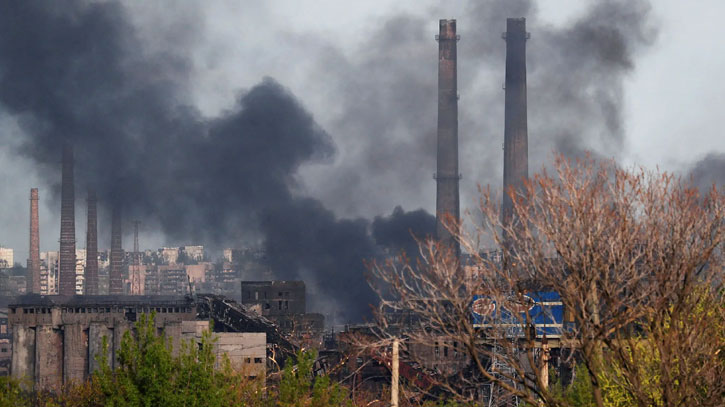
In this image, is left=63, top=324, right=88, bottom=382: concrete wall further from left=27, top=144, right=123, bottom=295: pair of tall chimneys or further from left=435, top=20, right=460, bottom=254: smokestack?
left=435, top=20, right=460, bottom=254: smokestack

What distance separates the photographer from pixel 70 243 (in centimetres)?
13000

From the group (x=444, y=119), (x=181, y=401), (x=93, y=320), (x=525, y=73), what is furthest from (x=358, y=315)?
(x=181, y=401)

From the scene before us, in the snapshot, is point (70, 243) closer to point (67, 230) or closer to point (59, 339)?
point (67, 230)

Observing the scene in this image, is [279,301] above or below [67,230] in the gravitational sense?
below

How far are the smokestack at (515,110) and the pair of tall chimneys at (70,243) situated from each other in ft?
172

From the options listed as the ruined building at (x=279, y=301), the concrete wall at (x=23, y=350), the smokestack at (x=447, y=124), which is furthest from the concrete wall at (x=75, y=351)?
the smokestack at (x=447, y=124)

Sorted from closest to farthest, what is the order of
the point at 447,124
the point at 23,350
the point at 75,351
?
the point at 75,351
the point at 23,350
the point at 447,124

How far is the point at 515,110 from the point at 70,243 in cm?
5614

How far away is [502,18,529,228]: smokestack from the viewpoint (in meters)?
128

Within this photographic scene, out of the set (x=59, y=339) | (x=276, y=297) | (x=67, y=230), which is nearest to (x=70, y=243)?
(x=67, y=230)

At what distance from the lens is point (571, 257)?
17688 millimetres

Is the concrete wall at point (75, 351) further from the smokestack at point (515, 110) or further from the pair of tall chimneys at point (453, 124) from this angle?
the smokestack at point (515, 110)

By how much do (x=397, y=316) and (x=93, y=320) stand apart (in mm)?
31847

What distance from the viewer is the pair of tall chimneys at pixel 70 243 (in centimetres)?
13025
